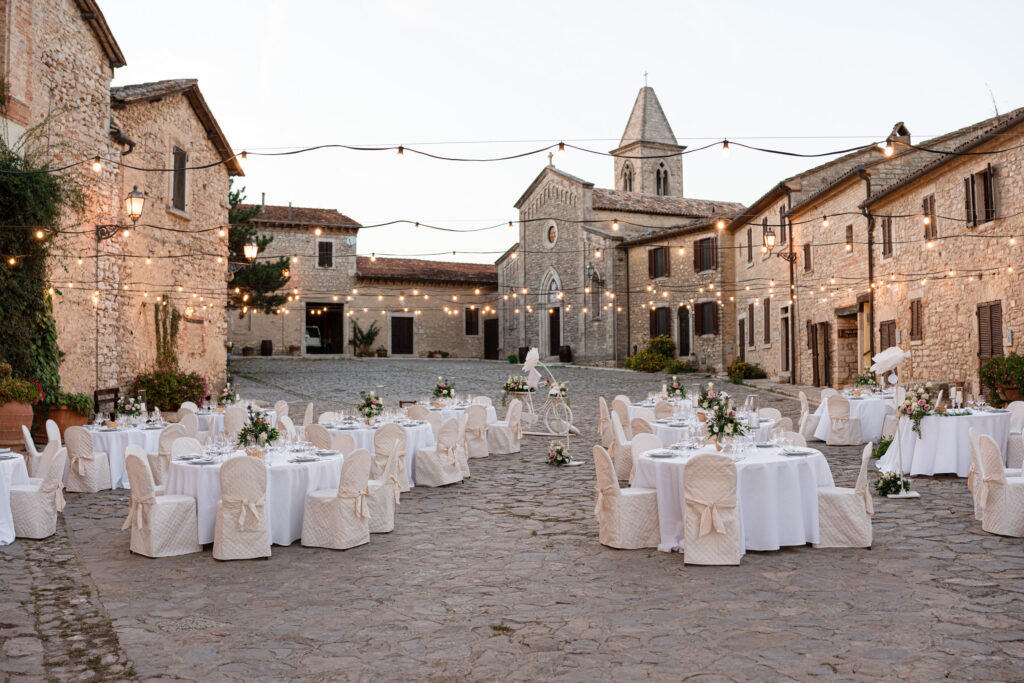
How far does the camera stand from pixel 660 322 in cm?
2903

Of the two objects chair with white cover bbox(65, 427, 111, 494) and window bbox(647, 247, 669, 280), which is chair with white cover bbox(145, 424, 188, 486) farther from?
window bbox(647, 247, 669, 280)

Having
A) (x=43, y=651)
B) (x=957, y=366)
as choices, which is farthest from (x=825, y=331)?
(x=43, y=651)

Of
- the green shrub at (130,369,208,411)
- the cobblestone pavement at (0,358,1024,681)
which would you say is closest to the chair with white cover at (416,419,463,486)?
the cobblestone pavement at (0,358,1024,681)

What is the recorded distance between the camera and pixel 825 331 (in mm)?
20469

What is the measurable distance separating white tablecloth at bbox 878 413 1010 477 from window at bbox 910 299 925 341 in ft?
24.3

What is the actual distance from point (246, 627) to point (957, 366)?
1405cm

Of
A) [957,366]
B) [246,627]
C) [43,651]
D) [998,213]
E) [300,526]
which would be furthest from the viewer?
[957,366]

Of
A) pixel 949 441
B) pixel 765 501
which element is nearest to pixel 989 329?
pixel 949 441

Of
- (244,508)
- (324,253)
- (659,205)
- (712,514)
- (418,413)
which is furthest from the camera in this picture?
(324,253)

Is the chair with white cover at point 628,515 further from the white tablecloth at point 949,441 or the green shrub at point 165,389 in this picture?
the green shrub at point 165,389

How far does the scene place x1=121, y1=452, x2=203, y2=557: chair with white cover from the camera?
5812 millimetres

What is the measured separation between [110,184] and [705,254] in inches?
759

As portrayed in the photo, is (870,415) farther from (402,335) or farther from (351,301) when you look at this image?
(402,335)

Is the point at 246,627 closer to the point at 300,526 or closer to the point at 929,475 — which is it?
the point at 300,526
